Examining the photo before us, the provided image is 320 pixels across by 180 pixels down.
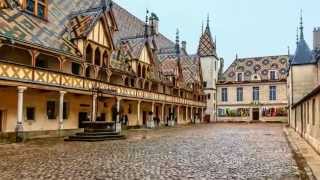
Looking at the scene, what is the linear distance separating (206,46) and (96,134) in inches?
1893

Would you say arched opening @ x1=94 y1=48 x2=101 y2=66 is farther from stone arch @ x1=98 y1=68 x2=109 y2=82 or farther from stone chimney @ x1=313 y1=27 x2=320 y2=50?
stone chimney @ x1=313 y1=27 x2=320 y2=50

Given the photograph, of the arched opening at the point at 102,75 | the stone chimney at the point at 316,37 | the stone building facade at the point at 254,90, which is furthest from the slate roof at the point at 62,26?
the stone building facade at the point at 254,90

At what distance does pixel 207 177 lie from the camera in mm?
8391

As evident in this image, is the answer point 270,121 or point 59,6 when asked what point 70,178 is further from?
point 270,121

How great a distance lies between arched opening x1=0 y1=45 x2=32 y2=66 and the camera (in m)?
20.8

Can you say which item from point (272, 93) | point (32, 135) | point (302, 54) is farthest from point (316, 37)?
point (272, 93)

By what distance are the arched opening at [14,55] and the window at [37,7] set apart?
9.79 feet

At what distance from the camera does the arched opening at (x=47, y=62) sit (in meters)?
23.5

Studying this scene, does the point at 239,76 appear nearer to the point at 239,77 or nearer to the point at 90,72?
the point at 239,77

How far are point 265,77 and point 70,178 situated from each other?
5826 centimetres

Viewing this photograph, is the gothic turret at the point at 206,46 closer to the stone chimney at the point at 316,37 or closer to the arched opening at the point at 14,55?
the stone chimney at the point at 316,37

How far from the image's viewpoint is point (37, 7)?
24203 mm

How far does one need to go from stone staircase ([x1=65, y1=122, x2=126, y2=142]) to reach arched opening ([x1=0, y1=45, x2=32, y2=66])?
535 cm

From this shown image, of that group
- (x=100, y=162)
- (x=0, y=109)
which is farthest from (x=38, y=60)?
(x=100, y=162)
